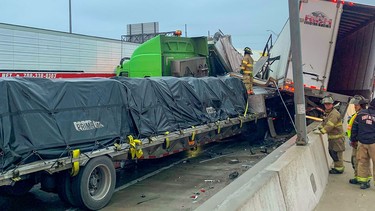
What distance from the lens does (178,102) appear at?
8.12 meters

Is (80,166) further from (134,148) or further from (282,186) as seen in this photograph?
(282,186)

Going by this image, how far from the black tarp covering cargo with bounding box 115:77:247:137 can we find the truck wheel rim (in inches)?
42.0

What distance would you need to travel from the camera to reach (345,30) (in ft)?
41.2

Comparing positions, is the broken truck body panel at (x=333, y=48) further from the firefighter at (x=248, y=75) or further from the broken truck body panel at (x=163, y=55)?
the broken truck body panel at (x=163, y=55)

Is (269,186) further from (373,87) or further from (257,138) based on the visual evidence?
(373,87)

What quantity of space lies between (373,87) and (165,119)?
6760 mm

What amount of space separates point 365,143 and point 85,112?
4615 mm

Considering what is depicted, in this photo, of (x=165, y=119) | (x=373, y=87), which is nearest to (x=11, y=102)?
(x=165, y=119)

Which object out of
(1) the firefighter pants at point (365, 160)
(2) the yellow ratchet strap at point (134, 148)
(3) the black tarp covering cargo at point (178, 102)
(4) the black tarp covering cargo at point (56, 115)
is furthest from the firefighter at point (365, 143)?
(4) the black tarp covering cargo at point (56, 115)

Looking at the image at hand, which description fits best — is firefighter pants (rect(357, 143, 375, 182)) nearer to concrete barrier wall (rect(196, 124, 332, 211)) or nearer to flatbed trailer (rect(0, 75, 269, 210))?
concrete barrier wall (rect(196, 124, 332, 211))

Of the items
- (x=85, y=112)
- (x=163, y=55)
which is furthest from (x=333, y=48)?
(x=85, y=112)

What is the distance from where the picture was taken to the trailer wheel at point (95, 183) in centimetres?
548

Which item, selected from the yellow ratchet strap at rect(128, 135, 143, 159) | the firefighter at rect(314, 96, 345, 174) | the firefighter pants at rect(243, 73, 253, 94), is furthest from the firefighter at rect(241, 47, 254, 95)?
the yellow ratchet strap at rect(128, 135, 143, 159)

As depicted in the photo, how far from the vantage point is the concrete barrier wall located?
12.9ft
